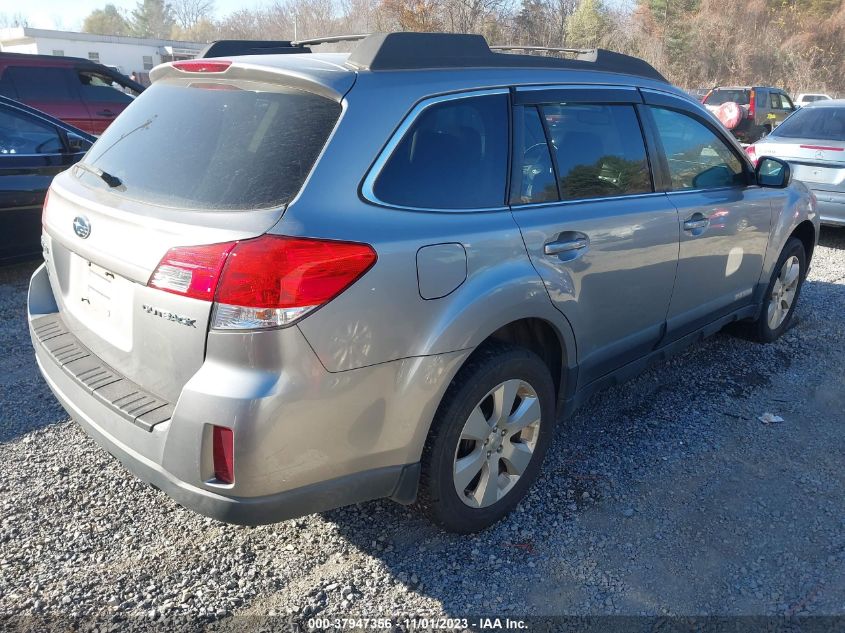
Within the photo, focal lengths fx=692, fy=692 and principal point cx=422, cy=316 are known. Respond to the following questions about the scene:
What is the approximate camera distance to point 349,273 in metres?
2.09

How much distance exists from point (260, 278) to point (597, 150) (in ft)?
6.16

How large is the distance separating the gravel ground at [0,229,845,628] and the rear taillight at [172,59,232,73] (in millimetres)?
1768

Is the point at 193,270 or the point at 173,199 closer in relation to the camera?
the point at 193,270

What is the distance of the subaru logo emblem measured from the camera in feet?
8.00

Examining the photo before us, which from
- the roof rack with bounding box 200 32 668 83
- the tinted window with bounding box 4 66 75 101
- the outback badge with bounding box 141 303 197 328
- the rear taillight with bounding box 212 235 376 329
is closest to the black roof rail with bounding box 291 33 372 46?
the roof rack with bounding box 200 32 668 83

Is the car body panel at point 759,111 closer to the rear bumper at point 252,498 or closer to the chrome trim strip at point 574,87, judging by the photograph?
the chrome trim strip at point 574,87

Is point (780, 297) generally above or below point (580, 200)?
below

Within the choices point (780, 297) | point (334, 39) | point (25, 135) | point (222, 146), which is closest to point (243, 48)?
point (334, 39)

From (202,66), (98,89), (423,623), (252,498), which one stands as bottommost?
(423,623)

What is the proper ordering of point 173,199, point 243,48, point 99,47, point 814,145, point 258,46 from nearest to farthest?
point 173,199 < point 243,48 < point 258,46 < point 814,145 < point 99,47

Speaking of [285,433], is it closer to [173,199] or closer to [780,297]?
[173,199]

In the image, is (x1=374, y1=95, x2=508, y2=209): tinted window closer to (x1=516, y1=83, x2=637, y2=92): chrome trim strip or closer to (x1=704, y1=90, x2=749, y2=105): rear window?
(x1=516, y1=83, x2=637, y2=92): chrome trim strip

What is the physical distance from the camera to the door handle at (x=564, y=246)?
9.06 ft

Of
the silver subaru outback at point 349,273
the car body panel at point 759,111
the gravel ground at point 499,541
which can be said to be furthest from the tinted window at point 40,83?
the car body panel at point 759,111
